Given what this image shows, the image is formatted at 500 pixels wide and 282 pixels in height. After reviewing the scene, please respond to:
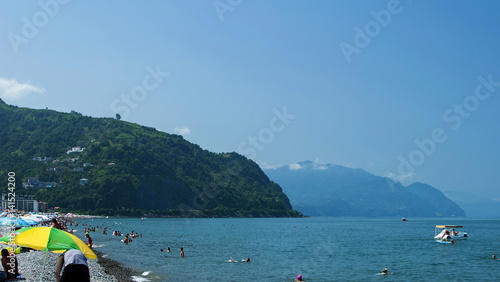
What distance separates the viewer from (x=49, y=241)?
13.8 metres

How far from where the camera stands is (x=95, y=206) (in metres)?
190

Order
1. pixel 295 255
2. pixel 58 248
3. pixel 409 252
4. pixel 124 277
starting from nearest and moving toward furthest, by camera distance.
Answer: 1. pixel 58 248
2. pixel 124 277
3. pixel 295 255
4. pixel 409 252

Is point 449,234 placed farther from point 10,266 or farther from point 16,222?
point 10,266

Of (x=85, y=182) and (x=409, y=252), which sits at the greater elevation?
(x=85, y=182)

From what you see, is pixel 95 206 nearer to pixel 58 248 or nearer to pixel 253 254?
pixel 253 254

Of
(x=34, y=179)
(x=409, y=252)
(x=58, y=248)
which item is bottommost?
(x=409, y=252)

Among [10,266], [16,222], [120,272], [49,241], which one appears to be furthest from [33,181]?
[49,241]

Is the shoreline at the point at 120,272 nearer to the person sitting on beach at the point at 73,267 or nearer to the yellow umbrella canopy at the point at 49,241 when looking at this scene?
the yellow umbrella canopy at the point at 49,241

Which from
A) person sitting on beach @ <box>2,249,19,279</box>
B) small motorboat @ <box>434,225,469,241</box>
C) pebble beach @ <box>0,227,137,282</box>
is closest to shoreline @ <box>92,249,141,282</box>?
pebble beach @ <box>0,227,137,282</box>

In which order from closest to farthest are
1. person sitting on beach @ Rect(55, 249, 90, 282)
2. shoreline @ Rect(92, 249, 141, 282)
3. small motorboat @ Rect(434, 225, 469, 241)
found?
person sitting on beach @ Rect(55, 249, 90, 282)
shoreline @ Rect(92, 249, 141, 282)
small motorboat @ Rect(434, 225, 469, 241)

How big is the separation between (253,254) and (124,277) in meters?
23.0

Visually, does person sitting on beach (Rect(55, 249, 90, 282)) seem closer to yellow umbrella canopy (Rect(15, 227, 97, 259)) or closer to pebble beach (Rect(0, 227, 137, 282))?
yellow umbrella canopy (Rect(15, 227, 97, 259))

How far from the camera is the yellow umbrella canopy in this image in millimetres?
13758

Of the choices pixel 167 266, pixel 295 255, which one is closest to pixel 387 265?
pixel 295 255
